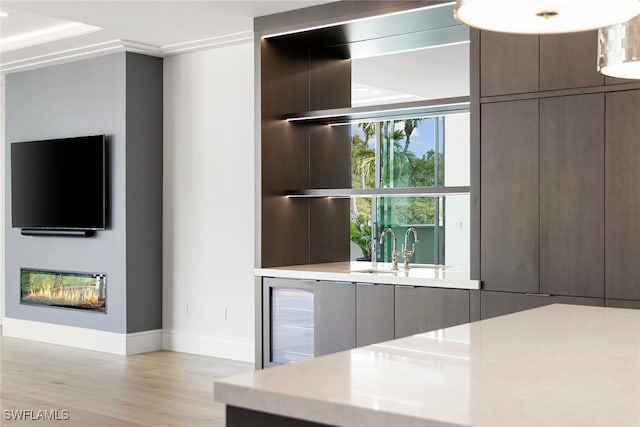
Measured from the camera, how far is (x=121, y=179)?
670 cm

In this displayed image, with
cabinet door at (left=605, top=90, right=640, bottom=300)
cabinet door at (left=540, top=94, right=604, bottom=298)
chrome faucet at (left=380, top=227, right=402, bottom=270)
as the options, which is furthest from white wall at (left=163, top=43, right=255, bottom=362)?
cabinet door at (left=605, top=90, right=640, bottom=300)

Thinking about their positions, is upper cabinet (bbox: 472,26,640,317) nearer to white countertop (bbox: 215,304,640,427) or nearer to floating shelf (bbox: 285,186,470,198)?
floating shelf (bbox: 285,186,470,198)

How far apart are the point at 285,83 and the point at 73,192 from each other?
2.57 m

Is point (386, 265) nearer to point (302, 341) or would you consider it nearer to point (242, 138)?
point (302, 341)

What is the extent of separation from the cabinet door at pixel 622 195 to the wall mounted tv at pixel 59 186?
4.37 m

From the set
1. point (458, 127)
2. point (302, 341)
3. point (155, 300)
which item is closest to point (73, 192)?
point (155, 300)

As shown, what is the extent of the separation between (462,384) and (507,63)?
3.21 metres

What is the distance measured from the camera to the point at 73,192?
23.0ft

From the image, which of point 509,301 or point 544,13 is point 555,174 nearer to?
point 509,301

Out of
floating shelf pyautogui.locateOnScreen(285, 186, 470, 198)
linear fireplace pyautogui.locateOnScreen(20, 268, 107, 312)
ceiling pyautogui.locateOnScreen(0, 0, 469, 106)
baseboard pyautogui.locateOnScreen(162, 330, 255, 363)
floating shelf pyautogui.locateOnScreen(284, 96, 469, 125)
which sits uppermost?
ceiling pyautogui.locateOnScreen(0, 0, 469, 106)

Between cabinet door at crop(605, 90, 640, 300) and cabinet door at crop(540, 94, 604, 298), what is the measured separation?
0.04 meters

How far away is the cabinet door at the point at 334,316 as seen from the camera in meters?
4.89

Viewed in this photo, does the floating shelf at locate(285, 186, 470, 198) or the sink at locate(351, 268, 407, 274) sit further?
the sink at locate(351, 268, 407, 274)

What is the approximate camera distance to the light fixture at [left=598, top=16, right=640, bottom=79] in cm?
201
